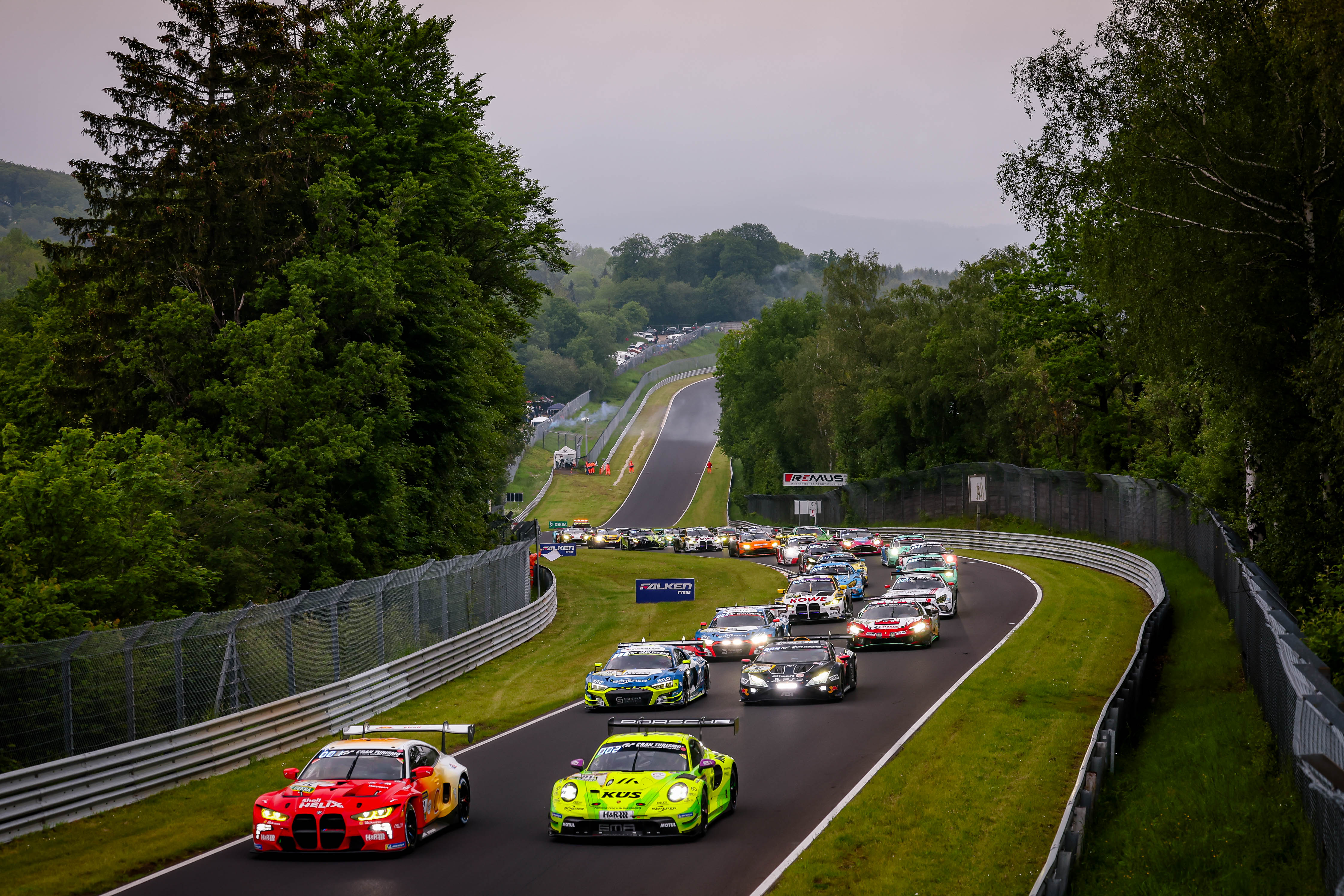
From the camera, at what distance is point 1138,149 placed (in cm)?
2441

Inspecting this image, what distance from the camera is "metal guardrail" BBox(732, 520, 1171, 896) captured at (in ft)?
37.8

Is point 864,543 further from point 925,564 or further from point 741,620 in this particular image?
point 741,620

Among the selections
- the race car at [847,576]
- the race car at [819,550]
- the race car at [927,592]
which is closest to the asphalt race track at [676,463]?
the race car at [819,550]

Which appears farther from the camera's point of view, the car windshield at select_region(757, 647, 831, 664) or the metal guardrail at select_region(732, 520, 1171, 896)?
the car windshield at select_region(757, 647, 831, 664)

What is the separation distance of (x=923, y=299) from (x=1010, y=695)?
Result: 7792 cm

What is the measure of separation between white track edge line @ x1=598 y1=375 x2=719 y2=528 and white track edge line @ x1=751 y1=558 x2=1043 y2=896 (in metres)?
77.6

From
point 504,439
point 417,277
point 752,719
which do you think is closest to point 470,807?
point 752,719

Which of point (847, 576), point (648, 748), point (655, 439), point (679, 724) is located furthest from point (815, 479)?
point (648, 748)

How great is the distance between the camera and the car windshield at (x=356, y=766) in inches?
576

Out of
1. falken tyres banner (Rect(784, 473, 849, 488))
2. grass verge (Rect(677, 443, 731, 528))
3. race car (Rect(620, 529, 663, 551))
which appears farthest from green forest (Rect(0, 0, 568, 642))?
grass verge (Rect(677, 443, 731, 528))

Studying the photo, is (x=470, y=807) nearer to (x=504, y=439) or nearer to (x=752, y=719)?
(x=752, y=719)

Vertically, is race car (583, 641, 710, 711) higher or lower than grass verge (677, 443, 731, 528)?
higher

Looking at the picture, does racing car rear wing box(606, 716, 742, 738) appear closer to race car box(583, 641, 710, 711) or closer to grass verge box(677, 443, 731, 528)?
race car box(583, 641, 710, 711)

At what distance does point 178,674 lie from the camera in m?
19.1
